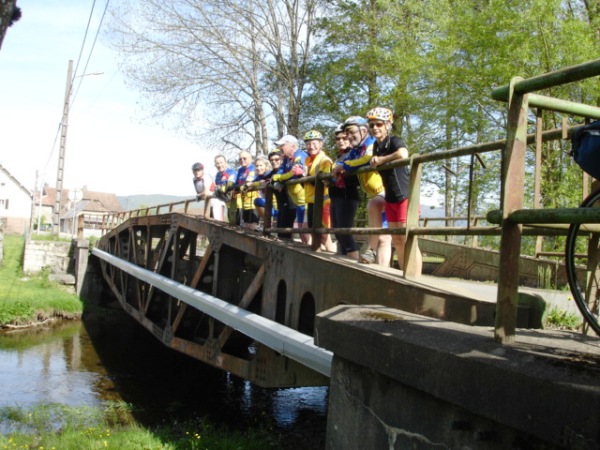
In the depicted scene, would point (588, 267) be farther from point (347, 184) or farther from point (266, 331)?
point (266, 331)

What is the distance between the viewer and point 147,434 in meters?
A: 7.98

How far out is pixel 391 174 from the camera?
5.80 metres

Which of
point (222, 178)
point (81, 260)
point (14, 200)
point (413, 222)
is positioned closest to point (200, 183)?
point (222, 178)

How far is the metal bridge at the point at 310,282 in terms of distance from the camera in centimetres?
279

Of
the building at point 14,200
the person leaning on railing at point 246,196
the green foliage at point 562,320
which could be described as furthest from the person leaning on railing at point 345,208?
the building at point 14,200

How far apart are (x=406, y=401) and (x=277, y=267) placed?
4784 millimetres

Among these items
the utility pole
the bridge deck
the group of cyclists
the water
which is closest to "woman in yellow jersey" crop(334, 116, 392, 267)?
the group of cyclists

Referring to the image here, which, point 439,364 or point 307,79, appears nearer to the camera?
point 439,364

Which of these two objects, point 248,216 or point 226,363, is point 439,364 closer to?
point 226,363

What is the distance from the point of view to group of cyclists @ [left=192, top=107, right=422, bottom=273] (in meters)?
5.85

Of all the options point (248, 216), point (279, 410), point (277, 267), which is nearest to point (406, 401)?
point (277, 267)

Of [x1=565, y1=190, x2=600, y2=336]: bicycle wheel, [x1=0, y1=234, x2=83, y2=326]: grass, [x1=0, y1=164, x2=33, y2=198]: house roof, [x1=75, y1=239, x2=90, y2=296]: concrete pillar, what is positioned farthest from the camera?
[x1=0, y1=164, x2=33, y2=198]: house roof

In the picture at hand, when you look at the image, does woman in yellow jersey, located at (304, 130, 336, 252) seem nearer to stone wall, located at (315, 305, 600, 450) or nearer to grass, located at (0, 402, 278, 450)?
grass, located at (0, 402, 278, 450)

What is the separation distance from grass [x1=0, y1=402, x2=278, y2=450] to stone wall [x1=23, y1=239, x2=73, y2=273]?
620 inches
